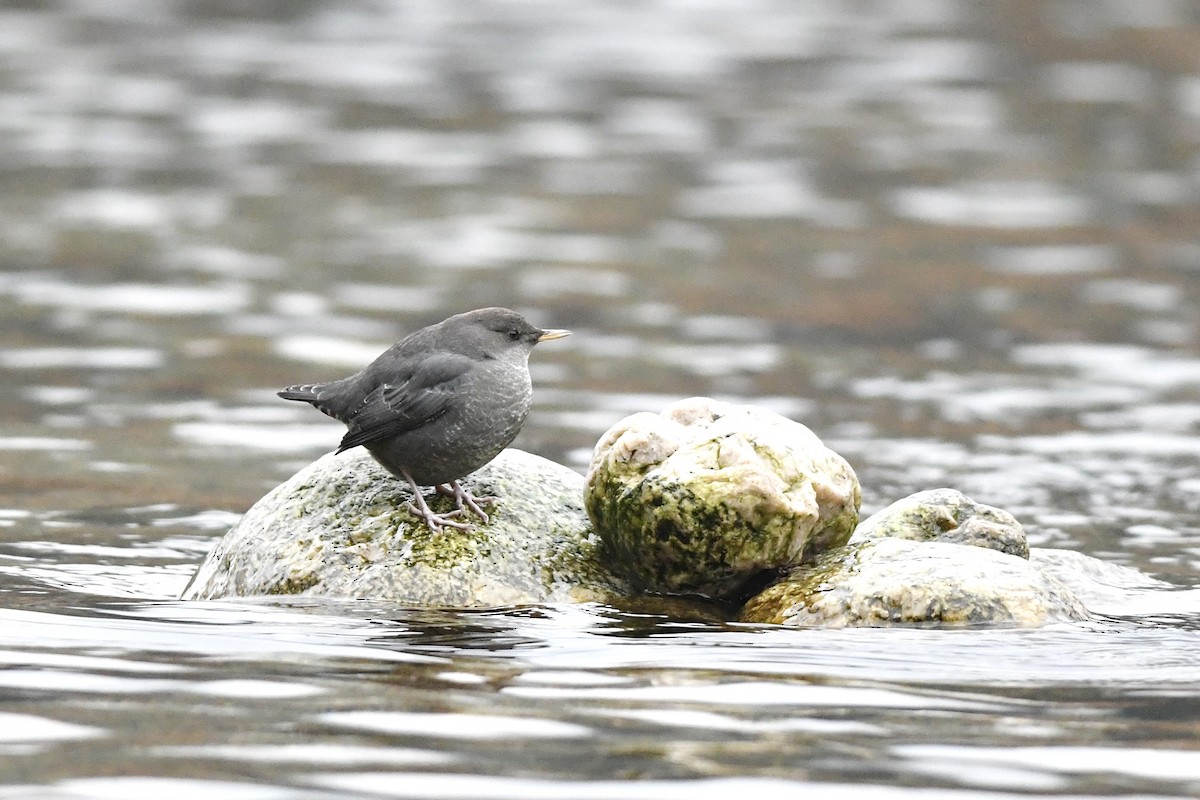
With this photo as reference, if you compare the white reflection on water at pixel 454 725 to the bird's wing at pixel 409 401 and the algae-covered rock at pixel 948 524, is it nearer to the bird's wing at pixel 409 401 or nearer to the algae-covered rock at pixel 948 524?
the bird's wing at pixel 409 401

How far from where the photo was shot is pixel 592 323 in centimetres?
1284

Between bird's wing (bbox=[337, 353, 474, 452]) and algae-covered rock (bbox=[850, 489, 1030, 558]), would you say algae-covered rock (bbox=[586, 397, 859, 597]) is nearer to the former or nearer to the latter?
algae-covered rock (bbox=[850, 489, 1030, 558])

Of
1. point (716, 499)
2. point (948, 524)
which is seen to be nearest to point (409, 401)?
point (716, 499)

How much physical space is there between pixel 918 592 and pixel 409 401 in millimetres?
1838

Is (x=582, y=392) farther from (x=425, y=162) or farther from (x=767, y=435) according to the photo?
(x=425, y=162)

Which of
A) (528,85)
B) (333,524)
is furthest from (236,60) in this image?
(333,524)

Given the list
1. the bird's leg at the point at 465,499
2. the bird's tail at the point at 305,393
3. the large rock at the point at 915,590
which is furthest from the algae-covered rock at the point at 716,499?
the bird's tail at the point at 305,393

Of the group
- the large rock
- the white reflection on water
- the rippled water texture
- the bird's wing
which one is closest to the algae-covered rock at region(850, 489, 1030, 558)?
the large rock

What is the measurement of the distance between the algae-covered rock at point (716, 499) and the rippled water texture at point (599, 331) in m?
0.27

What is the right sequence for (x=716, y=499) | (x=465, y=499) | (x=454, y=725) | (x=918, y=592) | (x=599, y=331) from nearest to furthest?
1. (x=454, y=725)
2. (x=918, y=592)
3. (x=716, y=499)
4. (x=465, y=499)
5. (x=599, y=331)

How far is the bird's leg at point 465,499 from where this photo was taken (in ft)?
21.0

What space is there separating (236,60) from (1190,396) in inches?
547

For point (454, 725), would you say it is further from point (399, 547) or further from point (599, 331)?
point (599, 331)

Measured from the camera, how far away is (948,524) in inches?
262
